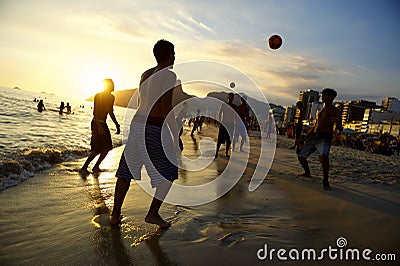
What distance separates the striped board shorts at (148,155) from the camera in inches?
106

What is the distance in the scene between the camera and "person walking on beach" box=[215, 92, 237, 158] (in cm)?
828

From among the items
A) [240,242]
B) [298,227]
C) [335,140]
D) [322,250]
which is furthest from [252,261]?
[335,140]

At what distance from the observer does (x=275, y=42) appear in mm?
7402

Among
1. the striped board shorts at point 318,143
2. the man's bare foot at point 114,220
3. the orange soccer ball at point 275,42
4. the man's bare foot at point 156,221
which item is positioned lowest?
the man's bare foot at point 114,220

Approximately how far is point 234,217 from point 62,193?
240cm

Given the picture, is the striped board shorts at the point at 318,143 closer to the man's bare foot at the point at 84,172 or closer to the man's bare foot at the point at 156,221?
the man's bare foot at the point at 156,221

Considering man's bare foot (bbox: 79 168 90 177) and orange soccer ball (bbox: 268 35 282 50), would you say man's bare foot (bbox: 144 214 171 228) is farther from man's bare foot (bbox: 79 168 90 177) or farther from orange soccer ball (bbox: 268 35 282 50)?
orange soccer ball (bbox: 268 35 282 50)

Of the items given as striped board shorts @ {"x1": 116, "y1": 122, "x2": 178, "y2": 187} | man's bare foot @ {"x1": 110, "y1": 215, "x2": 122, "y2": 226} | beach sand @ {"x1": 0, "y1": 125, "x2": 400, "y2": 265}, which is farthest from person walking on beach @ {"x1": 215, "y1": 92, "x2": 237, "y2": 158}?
man's bare foot @ {"x1": 110, "y1": 215, "x2": 122, "y2": 226}

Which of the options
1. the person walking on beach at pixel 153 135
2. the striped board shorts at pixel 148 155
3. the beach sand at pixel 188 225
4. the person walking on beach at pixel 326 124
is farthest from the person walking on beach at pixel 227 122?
the striped board shorts at pixel 148 155

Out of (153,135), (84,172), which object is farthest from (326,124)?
(84,172)

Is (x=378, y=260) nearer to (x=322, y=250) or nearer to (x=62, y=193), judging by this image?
(x=322, y=250)

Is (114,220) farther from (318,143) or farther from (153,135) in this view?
(318,143)

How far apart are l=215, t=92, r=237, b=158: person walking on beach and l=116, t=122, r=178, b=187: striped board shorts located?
18.4 feet

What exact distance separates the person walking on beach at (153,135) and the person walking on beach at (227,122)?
18.0 ft
